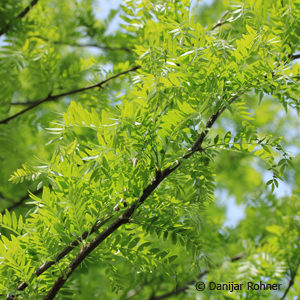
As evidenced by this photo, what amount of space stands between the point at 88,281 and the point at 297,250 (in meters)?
0.80

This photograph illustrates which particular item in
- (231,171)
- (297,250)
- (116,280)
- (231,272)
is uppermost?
(231,171)

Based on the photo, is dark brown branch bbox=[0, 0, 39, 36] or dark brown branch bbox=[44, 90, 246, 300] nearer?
dark brown branch bbox=[44, 90, 246, 300]

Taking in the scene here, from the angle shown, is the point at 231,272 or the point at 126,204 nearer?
the point at 126,204

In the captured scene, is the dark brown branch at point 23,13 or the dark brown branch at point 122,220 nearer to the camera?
the dark brown branch at point 122,220

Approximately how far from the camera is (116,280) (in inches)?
27.4

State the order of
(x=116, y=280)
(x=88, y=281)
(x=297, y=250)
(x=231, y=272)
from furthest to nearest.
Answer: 1. (x=88, y=281)
2. (x=297, y=250)
3. (x=231, y=272)
4. (x=116, y=280)

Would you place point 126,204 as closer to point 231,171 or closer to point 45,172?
point 45,172

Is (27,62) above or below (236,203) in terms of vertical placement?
below

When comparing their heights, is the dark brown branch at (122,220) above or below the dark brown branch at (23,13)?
below

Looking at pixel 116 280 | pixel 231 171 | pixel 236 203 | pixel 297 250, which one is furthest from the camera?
pixel 236 203

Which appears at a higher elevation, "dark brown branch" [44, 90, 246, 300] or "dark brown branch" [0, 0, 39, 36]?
"dark brown branch" [0, 0, 39, 36]

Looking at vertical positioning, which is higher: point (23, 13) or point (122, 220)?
point (23, 13)

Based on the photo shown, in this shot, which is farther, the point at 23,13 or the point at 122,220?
the point at 23,13

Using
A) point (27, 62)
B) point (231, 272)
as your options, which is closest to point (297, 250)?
point (231, 272)
